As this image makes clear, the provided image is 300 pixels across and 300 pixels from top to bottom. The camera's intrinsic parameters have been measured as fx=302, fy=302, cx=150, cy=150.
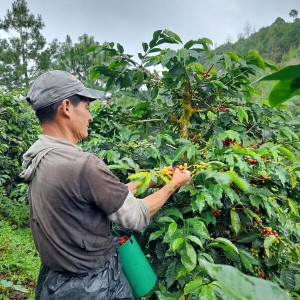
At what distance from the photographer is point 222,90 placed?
1887 mm

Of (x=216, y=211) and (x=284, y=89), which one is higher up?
(x=284, y=89)

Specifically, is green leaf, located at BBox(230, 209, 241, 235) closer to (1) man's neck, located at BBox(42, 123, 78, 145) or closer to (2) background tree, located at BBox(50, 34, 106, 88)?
(1) man's neck, located at BBox(42, 123, 78, 145)

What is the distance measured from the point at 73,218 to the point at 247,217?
852mm

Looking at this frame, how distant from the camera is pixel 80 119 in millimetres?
1390

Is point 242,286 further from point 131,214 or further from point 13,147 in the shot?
point 13,147

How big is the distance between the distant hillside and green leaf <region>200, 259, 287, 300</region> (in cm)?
3266

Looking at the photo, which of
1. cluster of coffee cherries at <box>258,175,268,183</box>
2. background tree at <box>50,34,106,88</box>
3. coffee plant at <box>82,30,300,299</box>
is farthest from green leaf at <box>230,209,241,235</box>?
background tree at <box>50,34,106,88</box>

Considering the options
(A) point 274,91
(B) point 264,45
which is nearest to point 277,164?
(A) point 274,91

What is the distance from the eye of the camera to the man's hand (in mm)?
1308

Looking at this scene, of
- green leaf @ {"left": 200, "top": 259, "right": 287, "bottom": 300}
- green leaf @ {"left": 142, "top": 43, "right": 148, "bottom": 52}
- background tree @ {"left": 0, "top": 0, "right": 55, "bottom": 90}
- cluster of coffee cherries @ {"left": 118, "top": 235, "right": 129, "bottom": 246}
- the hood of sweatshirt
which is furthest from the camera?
background tree @ {"left": 0, "top": 0, "right": 55, "bottom": 90}

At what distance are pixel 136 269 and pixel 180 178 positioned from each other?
0.46 m

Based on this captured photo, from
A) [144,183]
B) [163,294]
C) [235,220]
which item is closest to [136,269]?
[163,294]

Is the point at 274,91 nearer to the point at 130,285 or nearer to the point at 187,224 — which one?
the point at 187,224

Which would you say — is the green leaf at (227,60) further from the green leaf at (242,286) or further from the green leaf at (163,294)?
the green leaf at (242,286)
